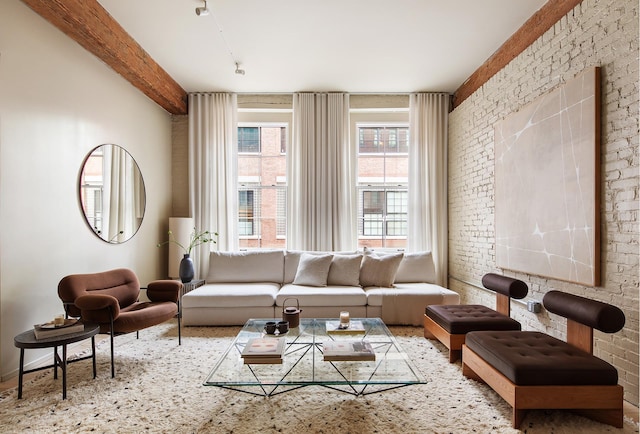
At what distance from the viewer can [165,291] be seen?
3.53m

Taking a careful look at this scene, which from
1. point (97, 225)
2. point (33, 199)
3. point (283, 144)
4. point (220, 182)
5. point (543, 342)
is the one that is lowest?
point (543, 342)

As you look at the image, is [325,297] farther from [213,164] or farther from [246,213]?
[213,164]

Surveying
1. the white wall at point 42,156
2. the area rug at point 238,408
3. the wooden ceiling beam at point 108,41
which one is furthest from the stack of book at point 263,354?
the wooden ceiling beam at point 108,41

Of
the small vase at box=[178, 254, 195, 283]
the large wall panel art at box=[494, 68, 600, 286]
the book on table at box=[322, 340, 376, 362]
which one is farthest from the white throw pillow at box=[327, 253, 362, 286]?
the book on table at box=[322, 340, 376, 362]

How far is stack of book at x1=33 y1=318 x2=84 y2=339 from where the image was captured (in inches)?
94.8

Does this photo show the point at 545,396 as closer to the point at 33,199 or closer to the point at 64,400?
the point at 64,400

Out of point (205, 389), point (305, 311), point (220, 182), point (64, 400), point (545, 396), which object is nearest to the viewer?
point (545, 396)

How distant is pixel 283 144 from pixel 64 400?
4.33m

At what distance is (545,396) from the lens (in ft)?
6.57

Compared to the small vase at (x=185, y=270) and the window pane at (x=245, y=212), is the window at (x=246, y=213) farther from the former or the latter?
the small vase at (x=185, y=270)

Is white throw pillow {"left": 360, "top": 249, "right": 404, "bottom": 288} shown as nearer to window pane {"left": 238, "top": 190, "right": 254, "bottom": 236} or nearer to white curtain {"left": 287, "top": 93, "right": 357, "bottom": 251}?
white curtain {"left": 287, "top": 93, "right": 357, "bottom": 251}

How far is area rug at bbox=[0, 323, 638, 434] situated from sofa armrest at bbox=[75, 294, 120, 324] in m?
0.44

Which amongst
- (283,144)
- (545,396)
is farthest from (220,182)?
(545,396)

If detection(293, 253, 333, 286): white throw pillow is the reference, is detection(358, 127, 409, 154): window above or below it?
above
